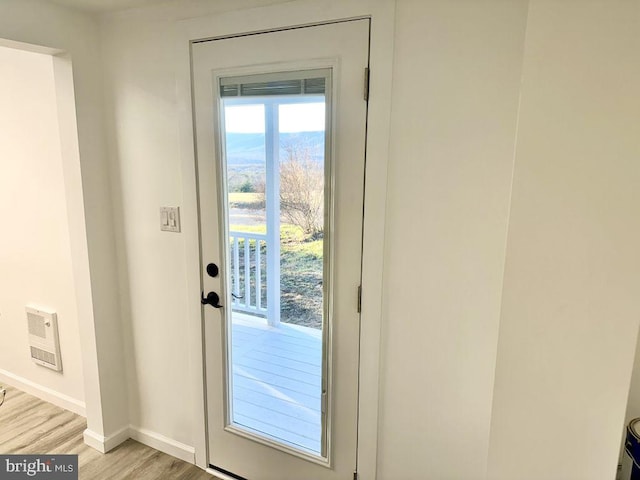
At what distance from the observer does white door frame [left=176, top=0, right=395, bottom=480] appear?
4.95ft

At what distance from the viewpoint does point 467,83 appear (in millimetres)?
1405

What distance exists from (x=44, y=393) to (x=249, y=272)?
6.53 feet

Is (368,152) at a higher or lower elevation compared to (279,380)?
higher

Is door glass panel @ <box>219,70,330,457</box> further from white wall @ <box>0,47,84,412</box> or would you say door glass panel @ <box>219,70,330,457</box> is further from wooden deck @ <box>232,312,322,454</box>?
white wall @ <box>0,47,84,412</box>

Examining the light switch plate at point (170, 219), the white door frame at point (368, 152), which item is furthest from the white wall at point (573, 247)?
the light switch plate at point (170, 219)

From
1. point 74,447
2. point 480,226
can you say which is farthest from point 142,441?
point 480,226

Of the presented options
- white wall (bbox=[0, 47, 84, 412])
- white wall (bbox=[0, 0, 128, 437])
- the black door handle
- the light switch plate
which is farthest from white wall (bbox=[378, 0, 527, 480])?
white wall (bbox=[0, 47, 84, 412])

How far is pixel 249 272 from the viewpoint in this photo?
1967mm

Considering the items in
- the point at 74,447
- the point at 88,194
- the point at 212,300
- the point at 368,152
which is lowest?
the point at 74,447

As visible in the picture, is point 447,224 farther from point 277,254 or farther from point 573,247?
point 277,254

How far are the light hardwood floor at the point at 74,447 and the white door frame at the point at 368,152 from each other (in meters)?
0.64

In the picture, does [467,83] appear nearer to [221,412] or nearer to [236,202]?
[236,202]

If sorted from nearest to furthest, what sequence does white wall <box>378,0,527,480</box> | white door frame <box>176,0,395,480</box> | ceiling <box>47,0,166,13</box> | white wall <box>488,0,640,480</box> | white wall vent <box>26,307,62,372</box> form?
white wall <box>488,0,640,480</box>, white wall <box>378,0,527,480</box>, white door frame <box>176,0,395,480</box>, ceiling <box>47,0,166,13</box>, white wall vent <box>26,307,62,372</box>

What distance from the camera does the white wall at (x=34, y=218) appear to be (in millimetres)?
2441
